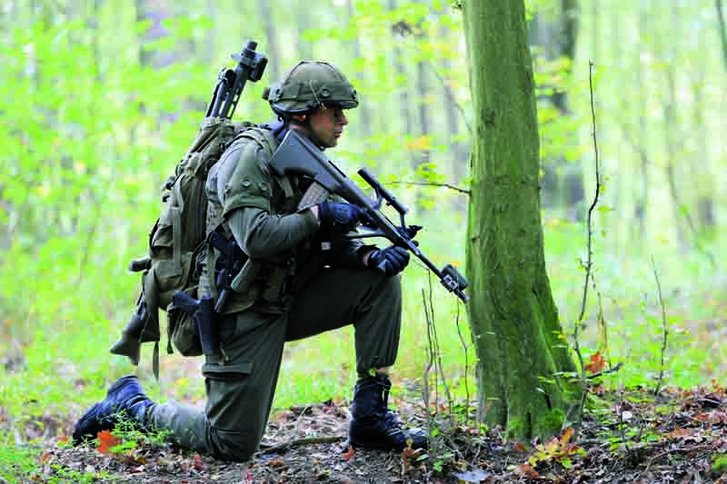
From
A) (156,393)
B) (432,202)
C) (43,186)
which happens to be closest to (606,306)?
(432,202)

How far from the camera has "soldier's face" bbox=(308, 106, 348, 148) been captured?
13.7ft

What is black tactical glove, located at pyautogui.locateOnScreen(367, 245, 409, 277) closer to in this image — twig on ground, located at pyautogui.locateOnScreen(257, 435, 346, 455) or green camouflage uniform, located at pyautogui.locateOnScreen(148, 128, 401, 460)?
green camouflage uniform, located at pyautogui.locateOnScreen(148, 128, 401, 460)

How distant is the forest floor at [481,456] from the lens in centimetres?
340

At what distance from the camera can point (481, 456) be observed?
12.4 ft

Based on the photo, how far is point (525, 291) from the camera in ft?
13.1

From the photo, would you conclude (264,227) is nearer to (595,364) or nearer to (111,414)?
(111,414)

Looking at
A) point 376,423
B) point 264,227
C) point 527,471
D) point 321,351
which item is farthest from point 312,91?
point 321,351

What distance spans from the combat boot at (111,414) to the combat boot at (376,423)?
1290 mm

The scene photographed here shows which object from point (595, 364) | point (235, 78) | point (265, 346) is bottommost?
point (595, 364)

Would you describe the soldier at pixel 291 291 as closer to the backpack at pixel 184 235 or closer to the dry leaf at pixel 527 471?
the backpack at pixel 184 235

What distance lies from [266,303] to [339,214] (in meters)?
0.65

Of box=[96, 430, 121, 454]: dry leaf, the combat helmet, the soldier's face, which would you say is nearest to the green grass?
box=[96, 430, 121, 454]: dry leaf

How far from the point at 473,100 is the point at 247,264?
143cm

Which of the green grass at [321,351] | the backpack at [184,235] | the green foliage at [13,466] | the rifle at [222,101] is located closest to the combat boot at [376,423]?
the green grass at [321,351]
